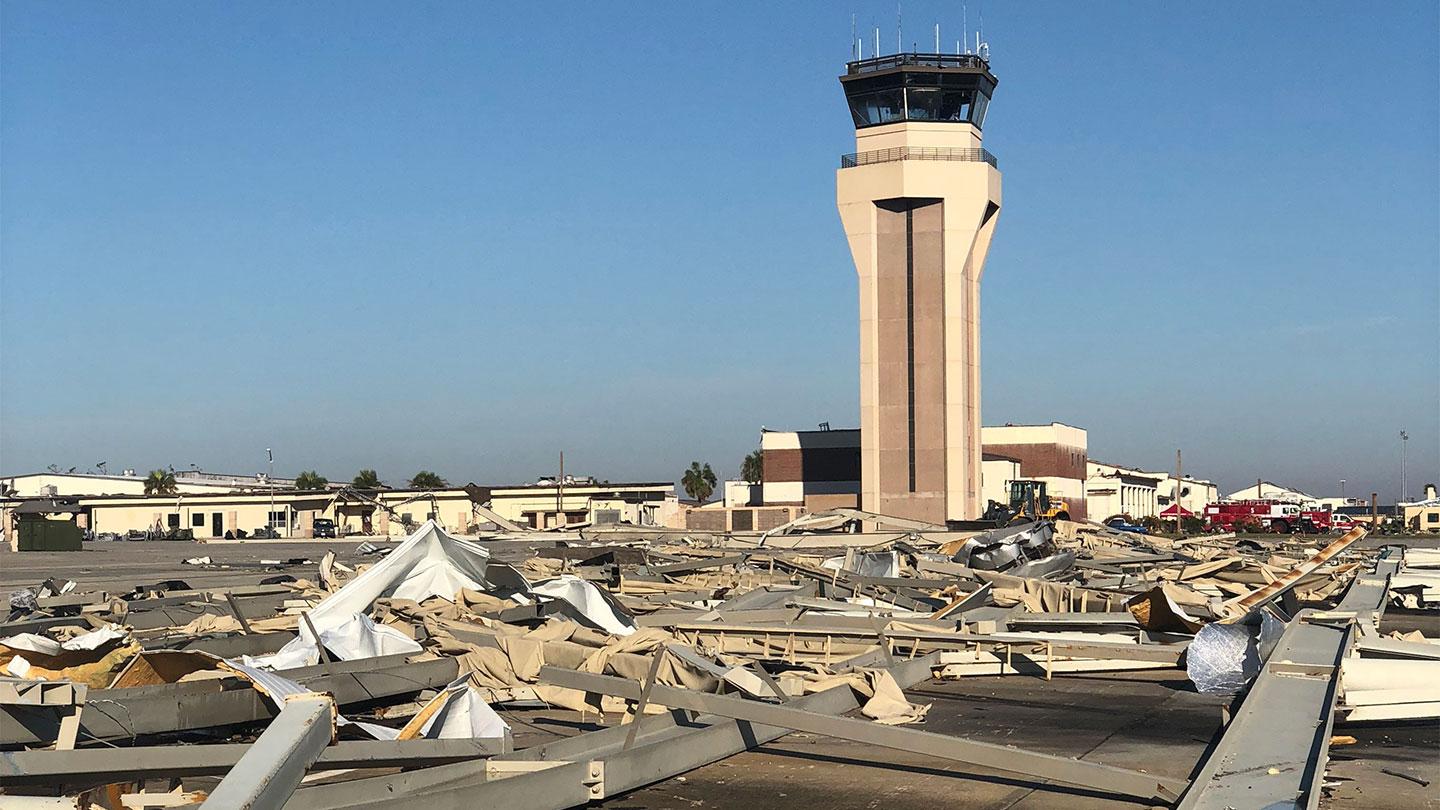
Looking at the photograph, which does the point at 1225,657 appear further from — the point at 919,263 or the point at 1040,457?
the point at 1040,457

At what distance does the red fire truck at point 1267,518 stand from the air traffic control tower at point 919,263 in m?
15.7

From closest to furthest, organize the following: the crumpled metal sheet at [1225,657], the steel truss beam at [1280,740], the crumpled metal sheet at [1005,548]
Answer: the steel truss beam at [1280,740] → the crumpled metal sheet at [1225,657] → the crumpled metal sheet at [1005,548]

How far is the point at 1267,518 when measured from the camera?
8194 centimetres

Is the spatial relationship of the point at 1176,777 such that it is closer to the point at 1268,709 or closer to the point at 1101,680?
the point at 1268,709

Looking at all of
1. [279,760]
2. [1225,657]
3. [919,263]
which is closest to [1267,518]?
[919,263]

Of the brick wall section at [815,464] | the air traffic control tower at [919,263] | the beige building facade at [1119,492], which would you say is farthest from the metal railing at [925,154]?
the beige building facade at [1119,492]

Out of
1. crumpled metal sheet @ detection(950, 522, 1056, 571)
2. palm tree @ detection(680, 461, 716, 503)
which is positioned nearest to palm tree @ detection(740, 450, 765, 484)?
palm tree @ detection(680, 461, 716, 503)

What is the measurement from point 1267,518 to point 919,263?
2631cm

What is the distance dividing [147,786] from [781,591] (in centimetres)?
1087

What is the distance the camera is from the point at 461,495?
92.3 metres

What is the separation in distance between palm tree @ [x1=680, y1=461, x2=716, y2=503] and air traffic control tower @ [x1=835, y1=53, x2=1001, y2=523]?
7807 centimetres

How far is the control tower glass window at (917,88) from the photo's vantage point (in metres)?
76.2

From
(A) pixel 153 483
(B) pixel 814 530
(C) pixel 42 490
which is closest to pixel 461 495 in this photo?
(B) pixel 814 530

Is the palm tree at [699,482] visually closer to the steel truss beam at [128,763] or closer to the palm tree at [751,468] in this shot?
the palm tree at [751,468]
